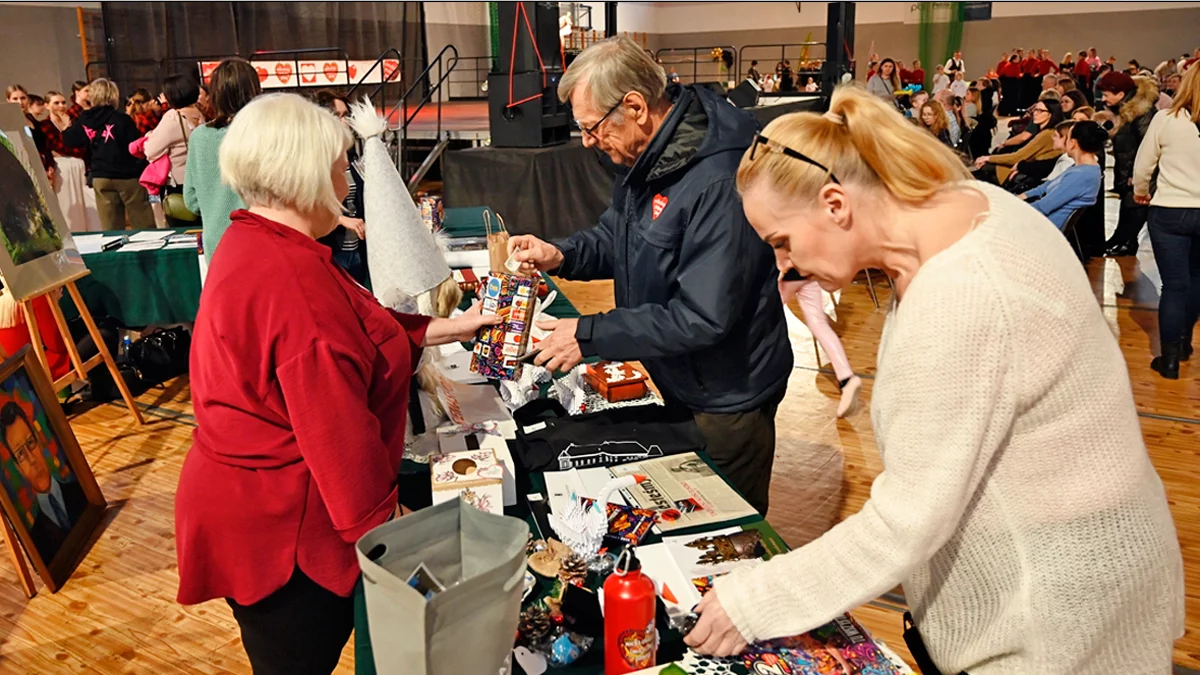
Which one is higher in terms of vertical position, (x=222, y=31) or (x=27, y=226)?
(x=222, y=31)

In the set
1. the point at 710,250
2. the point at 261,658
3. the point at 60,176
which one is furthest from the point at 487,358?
the point at 60,176

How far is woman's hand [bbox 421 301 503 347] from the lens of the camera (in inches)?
82.5

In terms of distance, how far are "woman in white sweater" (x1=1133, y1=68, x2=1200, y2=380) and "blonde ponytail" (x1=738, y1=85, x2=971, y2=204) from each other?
14.6ft

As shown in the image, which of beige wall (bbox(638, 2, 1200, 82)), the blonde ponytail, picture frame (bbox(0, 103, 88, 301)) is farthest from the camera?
beige wall (bbox(638, 2, 1200, 82))

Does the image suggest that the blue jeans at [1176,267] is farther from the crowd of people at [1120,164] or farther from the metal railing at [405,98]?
the metal railing at [405,98]

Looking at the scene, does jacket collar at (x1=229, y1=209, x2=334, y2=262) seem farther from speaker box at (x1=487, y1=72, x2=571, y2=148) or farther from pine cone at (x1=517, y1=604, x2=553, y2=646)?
speaker box at (x1=487, y1=72, x2=571, y2=148)

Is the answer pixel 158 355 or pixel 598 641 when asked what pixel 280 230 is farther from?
pixel 158 355

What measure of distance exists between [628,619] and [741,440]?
3.14 ft

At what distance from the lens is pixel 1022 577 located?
43.0 inches

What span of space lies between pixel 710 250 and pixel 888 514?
0.96 m

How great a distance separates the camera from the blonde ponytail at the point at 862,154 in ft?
3.61

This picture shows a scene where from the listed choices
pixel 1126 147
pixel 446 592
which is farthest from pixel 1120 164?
pixel 446 592

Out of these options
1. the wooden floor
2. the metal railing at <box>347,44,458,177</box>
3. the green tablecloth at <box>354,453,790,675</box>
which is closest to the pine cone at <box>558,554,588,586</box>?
the green tablecloth at <box>354,453,790,675</box>

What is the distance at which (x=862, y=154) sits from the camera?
1.12 meters
